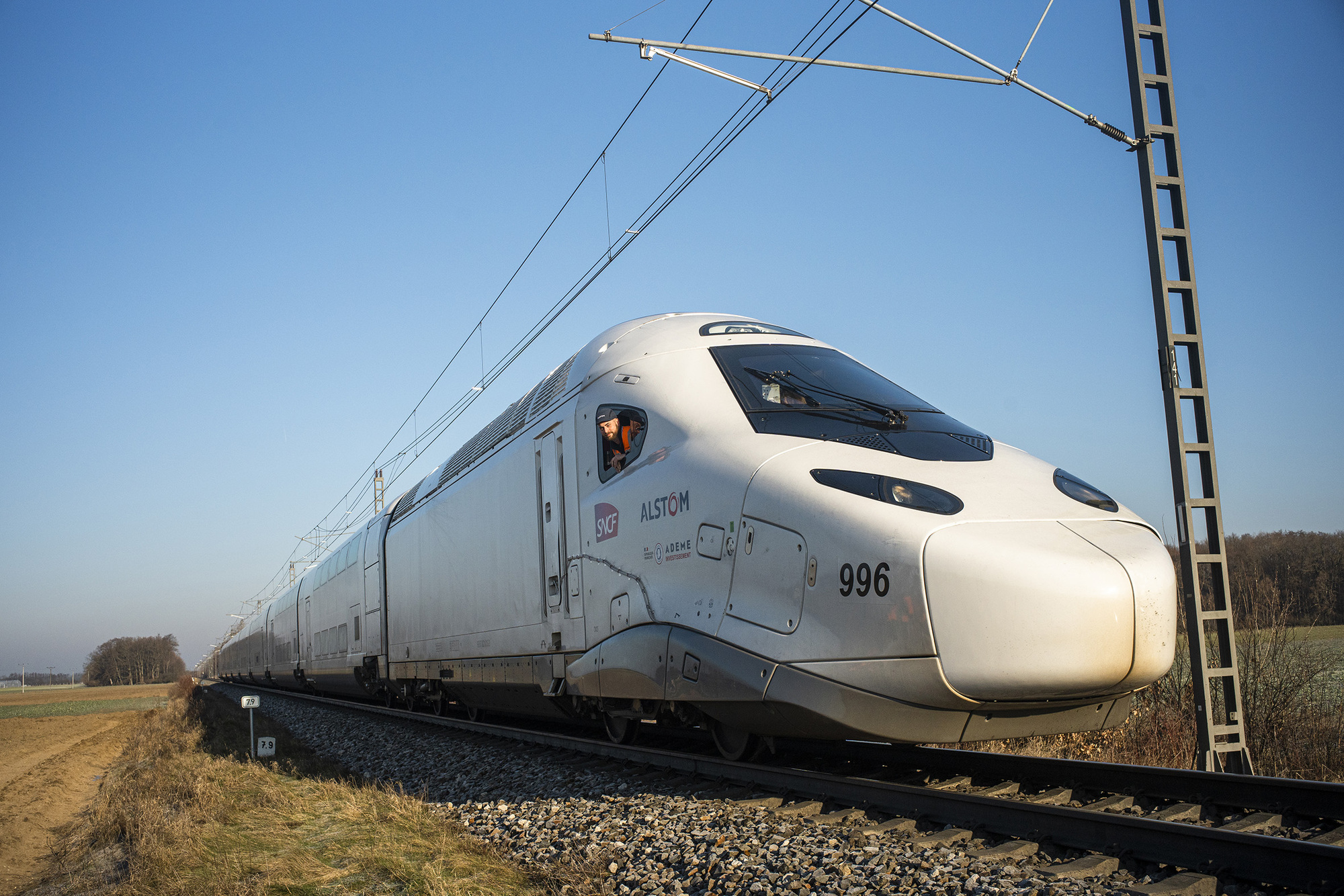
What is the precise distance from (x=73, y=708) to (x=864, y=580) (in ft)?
199

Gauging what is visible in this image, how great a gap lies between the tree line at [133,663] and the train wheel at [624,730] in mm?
154196

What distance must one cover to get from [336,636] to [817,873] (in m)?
18.1

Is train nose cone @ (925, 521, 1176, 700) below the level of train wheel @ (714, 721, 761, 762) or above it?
above

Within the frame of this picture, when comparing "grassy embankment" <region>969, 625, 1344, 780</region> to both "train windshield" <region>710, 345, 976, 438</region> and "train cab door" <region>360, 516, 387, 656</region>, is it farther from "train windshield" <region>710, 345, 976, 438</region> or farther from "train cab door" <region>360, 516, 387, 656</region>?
"train cab door" <region>360, 516, 387, 656</region>

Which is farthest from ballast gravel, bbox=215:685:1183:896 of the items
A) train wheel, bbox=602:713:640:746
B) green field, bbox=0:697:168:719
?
green field, bbox=0:697:168:719

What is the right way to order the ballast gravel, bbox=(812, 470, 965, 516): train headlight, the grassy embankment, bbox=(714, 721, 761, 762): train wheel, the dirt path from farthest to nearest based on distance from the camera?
the dirt path < the grassy embankment < bbox=(714, 721, 761, 762): train wheel < bbox=(812, 470, 965, 516): train headlight < the ballast gravel

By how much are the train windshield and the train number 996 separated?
1.21 m

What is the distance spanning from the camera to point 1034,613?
4.40 m

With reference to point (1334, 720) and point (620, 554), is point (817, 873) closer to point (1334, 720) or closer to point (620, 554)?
point (620, 554)

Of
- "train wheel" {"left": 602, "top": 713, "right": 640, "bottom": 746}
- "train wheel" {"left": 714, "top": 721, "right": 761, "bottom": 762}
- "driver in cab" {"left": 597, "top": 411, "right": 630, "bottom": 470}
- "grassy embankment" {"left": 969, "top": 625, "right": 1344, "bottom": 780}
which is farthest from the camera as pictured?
"train wheel" {"left": 602, "top": 713, "right": 640, "bottom": 746}

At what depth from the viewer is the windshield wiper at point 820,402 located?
6.18 m

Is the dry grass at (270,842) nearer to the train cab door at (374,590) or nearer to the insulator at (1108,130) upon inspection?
the train cab door at (374,590)

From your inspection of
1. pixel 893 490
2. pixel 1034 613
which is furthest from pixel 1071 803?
pixel 893 490

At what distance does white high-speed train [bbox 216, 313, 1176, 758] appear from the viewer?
450 centimetres
